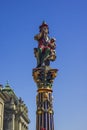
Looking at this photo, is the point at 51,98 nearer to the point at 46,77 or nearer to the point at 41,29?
the point at 46,77

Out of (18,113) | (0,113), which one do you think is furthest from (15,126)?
(0,113)

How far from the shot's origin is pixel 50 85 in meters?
12.7

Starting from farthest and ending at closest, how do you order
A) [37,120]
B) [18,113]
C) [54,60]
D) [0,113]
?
[18,113]
[0,113]
[54,60]
[37,120]

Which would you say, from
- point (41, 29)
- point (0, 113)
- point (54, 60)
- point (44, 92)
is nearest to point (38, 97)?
point (44, 92)

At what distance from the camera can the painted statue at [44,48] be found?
1331cm

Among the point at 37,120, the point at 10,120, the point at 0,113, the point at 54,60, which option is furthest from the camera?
the point at 10,120

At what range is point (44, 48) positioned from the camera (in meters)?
13.4

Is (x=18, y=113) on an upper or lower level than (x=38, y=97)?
upper

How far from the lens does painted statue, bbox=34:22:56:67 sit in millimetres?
13312

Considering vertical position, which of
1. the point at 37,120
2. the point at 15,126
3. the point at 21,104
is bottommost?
the point at 37,120

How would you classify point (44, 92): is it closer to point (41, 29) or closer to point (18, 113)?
point (41, 29)

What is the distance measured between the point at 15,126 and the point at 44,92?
79658 millimetres

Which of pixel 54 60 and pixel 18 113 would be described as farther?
pixel 18 113

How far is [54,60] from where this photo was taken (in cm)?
1347
